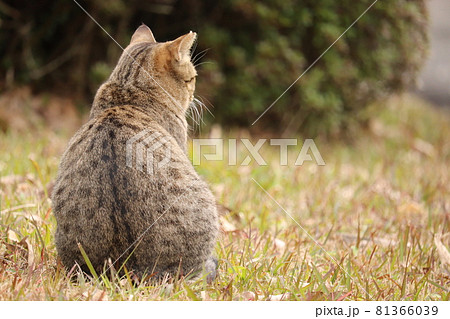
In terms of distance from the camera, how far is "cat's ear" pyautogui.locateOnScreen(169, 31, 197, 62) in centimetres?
286

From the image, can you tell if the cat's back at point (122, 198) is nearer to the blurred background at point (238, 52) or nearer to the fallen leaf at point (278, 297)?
the fallen leaf at point (278, 297)

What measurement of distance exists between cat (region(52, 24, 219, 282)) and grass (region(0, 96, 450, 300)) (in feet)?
0.34

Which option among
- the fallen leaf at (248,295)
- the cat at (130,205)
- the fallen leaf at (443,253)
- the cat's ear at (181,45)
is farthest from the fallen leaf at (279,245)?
the cat's ear at (181,45)

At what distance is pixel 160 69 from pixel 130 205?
1017mm

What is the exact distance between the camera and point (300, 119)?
270 inches

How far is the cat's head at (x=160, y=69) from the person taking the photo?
293 centimetres

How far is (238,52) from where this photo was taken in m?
6.24

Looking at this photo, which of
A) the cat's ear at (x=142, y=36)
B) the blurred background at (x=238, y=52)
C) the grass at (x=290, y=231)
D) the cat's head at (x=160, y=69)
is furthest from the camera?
the blurred background at (x=238, y=52)

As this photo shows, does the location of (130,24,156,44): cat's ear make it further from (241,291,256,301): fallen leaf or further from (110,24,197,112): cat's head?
(241,291,256,301): fallen leaf

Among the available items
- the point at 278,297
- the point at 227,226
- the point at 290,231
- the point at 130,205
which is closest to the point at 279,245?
the point at 290,231

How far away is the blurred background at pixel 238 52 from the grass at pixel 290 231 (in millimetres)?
604

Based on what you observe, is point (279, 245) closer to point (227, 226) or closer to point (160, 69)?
point (227, 226)

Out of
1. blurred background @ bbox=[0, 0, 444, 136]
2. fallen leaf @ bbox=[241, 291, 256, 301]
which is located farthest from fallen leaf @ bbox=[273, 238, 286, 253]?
blurred background @ bbox=[0, 0, 444, 136]
